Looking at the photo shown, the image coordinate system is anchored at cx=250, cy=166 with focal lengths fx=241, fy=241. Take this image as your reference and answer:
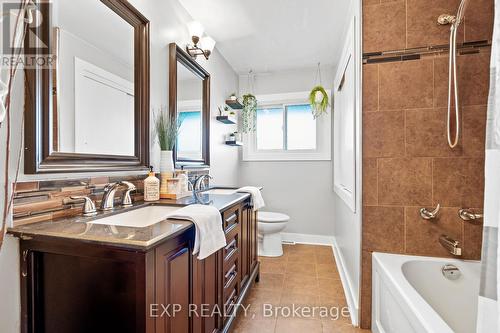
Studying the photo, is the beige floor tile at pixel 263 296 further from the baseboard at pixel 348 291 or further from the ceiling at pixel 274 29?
the ceiling at pixel 274 29

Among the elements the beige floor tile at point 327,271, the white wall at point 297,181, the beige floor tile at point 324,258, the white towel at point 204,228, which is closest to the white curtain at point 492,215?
the white towel at point 204,228

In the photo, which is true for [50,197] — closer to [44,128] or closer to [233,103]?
[44,128]

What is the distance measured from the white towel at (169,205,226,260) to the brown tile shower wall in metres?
1.12

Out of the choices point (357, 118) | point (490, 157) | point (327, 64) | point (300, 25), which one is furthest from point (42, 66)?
point (327, 64)

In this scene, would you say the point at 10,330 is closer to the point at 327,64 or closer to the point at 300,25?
the point at 300,25

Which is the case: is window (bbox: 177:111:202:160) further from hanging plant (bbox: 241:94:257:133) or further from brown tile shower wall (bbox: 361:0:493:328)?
brown tile shower wall (bbox: 361:0:493:328)

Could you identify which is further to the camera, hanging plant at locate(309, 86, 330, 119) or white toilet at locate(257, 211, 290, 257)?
hanging plant at locate(309, 86, 330, 119)

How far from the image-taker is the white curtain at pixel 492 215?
0.67 metres

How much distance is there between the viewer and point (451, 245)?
1501 millimetres

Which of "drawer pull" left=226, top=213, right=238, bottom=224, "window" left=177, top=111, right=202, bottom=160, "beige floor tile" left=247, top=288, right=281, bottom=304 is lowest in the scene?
"beige floor tile" left=247, top=288, right=281, bottom=304

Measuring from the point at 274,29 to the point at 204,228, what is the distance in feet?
7.14

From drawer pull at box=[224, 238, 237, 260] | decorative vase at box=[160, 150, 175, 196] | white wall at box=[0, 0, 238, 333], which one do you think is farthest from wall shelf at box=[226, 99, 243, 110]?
drawer pull at box=[224, 238, 237, 260]

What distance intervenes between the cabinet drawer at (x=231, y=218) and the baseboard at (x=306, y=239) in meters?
1.92

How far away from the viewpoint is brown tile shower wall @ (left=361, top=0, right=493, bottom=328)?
Result: 4.99 feet
